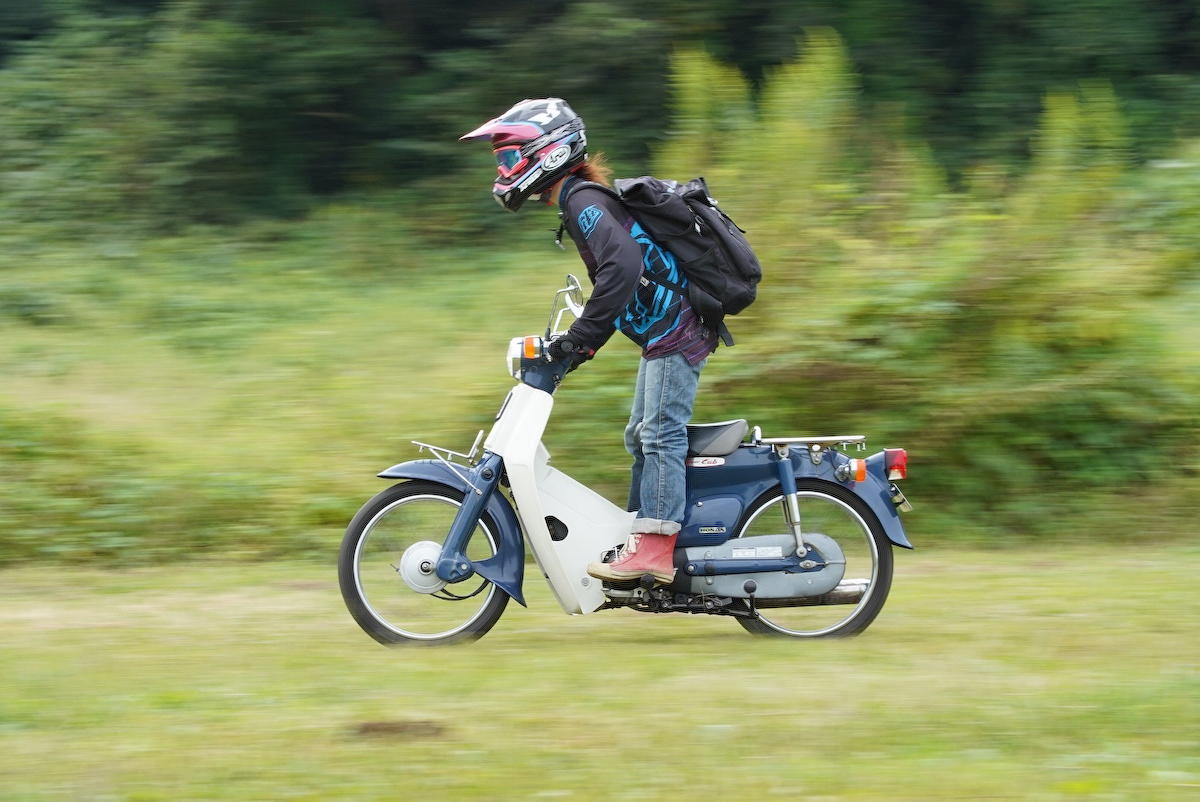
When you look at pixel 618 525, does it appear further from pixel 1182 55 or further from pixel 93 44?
pixel 1182 55

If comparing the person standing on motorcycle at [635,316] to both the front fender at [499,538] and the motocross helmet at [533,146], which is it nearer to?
the motocross helmet at [533,146]

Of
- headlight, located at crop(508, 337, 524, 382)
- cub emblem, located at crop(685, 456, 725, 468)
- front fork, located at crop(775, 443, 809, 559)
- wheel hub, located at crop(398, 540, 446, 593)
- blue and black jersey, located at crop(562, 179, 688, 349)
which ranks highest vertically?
blue and black jersey, located at crop(562, 179, 688, 349)

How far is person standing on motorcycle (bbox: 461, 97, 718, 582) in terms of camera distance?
18.8 ft

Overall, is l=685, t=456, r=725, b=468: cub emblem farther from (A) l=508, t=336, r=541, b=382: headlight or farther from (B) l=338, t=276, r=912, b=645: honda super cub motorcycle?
(A) l=508, t=336, r=541, b=382: headlight

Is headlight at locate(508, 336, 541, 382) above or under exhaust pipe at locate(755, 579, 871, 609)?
above

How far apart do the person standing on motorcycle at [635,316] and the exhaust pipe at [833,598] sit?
1.57ft

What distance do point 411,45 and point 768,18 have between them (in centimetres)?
344

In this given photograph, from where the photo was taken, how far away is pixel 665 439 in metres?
5.90

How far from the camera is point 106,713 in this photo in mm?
4938

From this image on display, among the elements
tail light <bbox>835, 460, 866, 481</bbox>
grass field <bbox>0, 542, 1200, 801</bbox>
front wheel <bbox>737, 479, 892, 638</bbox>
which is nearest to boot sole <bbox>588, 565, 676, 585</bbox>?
grass field <bbox>0, 542, 1200, 801</bbox>

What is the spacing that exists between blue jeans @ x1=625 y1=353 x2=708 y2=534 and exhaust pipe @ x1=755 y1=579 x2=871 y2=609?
538 millimetres

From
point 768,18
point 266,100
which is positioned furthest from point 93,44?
point 768,18

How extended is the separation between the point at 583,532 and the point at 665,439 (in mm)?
513

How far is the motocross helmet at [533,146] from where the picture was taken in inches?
227
